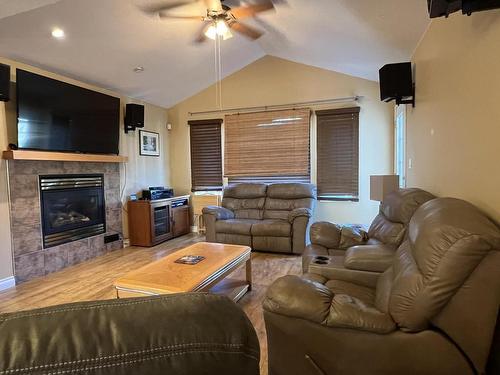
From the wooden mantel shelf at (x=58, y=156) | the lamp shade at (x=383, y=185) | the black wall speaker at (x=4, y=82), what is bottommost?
the lamp shade at (x=383, y=185)

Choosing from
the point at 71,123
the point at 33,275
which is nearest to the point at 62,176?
the point at 71,123

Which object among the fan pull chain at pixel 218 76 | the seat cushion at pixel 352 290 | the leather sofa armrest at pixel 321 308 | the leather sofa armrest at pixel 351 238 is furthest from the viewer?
the fan pull chain at pixel 218 76

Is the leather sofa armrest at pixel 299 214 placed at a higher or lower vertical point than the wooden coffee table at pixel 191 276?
higher

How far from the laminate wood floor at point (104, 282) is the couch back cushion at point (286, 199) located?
773mm

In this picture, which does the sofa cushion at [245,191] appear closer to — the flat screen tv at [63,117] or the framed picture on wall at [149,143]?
the framed picture on wall at [149,143]

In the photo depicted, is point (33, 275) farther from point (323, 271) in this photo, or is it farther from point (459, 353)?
point (459, 353)

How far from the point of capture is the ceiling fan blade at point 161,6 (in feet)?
10.4

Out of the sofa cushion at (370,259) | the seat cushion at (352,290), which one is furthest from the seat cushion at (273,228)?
the seat cushion at (352,290)

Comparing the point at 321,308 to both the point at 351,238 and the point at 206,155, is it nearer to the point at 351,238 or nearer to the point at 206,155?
the point at 351,238

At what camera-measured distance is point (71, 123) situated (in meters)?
3.95

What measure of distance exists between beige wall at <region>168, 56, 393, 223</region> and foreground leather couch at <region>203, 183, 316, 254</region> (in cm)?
70

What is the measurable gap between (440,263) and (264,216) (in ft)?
12.8

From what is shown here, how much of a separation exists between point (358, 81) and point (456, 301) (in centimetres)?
453

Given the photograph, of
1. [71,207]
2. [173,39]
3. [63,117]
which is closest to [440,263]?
[173,39]
